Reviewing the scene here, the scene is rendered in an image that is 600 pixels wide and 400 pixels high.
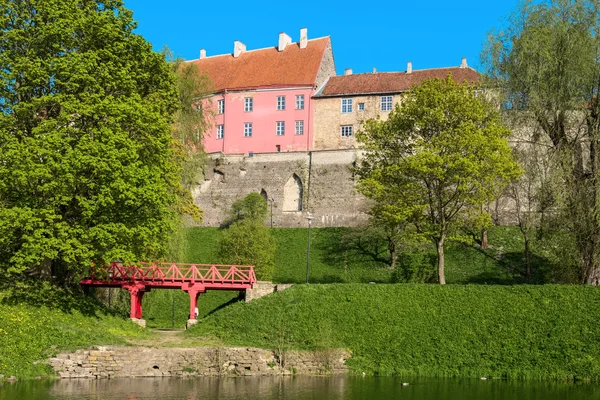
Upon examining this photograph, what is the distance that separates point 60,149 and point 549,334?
58.5 ft

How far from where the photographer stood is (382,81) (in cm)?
5816

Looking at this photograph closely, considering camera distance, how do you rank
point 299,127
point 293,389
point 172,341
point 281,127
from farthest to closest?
point 281,127 → point 299,127 → point 172,341 → point 293,389

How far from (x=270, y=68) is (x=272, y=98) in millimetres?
2996

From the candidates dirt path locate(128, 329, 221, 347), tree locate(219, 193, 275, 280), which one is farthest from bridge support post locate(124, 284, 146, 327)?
tree locate(219, 193, 275, 280)

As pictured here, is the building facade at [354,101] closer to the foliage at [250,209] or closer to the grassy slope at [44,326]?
the foliage at [250,209]

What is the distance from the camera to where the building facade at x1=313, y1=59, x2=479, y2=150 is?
56.8 m

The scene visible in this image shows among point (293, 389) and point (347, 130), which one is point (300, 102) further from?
point (293, 389)

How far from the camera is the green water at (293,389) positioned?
2059 cm

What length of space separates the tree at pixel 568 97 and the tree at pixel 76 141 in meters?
13.8

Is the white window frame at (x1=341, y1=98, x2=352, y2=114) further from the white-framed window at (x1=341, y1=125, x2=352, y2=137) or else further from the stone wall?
the stone wall

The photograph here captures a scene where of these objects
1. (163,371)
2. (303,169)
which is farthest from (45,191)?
(303,169)

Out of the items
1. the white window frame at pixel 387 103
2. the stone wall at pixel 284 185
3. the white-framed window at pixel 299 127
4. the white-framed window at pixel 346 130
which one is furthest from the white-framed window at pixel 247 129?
the white window frame at pixel 387 103

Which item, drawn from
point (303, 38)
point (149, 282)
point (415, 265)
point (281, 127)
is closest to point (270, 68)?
point (303, 38)

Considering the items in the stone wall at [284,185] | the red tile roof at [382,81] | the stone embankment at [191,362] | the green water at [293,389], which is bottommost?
the green water at [293,389]
